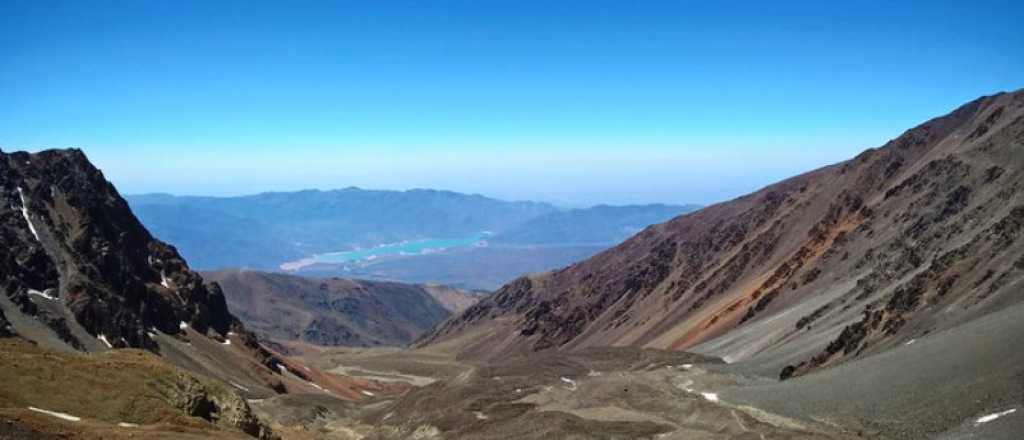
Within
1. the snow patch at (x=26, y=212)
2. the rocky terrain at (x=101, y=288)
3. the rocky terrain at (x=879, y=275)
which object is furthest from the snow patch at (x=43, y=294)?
the rocky terrain at (x=879, y=275)

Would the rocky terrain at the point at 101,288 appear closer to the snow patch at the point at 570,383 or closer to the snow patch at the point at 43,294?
the snow patch at the point at 43,294

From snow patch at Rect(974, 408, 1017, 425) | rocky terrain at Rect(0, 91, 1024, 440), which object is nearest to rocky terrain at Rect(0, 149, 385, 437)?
rocky terrain at Rect(0, 91, 1024, 440)

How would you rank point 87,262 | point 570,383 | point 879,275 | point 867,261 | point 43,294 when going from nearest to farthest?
1. point 570,383
2. point 879,275
3. point 867,261
4. point 43,294
5. point 87,262

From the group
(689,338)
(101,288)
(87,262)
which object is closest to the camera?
(101,288)

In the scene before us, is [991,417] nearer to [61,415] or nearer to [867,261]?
[61,415]

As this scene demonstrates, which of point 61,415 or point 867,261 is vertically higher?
point 867,261

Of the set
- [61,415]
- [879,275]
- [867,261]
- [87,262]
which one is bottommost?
[61,415]

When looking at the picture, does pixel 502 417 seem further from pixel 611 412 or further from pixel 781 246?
pixel 781 246

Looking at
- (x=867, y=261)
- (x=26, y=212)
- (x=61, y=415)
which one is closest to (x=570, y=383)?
(x=867, y=261)

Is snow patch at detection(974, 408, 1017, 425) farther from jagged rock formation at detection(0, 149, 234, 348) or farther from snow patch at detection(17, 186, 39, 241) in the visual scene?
snow patch at detection(17, 186, 39, 241)

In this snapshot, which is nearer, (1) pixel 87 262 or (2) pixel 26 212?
(1) pixel 87 262
